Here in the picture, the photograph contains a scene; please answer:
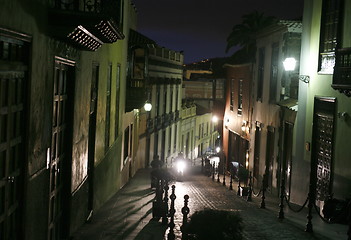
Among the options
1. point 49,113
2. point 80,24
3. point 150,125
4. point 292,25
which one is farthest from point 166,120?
point 80,24

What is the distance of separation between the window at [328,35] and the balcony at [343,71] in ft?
5.44

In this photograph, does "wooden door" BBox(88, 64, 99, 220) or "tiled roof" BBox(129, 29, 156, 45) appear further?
"tiled roof" BBox(129, 29, 156, 45)

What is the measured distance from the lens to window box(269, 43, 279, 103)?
21906mm

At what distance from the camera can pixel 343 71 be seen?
489 inches

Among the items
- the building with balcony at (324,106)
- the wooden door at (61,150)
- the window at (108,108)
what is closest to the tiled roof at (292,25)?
the building with balcony at (324,106)

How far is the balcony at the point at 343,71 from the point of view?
39.8 feet

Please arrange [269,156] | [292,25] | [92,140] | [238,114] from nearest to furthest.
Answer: [92,140] < [292,25] < [269,156] < [238,114]

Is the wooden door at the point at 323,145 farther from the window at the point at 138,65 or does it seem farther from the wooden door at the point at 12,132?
the wooden door at the point at 12,132

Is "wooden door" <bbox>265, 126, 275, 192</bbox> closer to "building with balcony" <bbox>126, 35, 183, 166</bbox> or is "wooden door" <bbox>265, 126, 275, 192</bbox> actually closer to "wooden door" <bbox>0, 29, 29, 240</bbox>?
"building with balcony" <bbox>126, 35, 183, 166</bbox>

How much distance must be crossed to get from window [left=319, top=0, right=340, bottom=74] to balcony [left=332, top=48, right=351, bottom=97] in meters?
1.66

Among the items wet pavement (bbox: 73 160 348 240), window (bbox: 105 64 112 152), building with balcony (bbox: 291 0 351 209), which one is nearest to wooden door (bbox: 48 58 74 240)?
wet pavement (bbox: 73 160 348 240)

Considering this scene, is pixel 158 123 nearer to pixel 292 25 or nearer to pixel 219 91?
pixel 219 91

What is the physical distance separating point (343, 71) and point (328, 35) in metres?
2.89

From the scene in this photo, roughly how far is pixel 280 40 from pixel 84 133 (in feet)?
39.8
